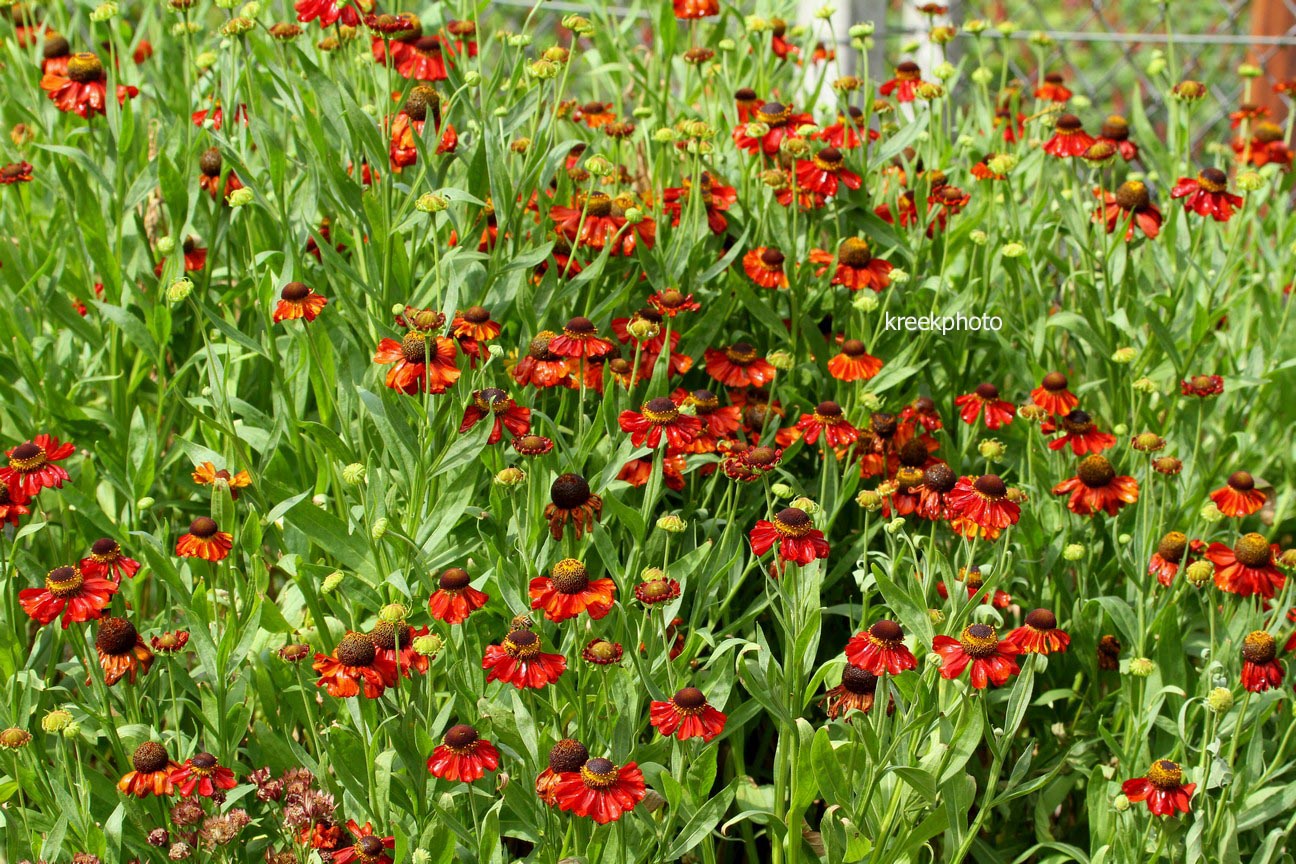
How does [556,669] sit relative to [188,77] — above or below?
below

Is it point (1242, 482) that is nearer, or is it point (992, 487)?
point (992, 487)

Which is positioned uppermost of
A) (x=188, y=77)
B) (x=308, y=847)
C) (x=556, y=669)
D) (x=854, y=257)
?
(x=188, y=77)

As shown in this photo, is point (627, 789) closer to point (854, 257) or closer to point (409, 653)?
point (409, 653)

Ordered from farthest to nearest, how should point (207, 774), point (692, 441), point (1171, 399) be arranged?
point (1171, 399) → point (692, 441) → point (207, 774)

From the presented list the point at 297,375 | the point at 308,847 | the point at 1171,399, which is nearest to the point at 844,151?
the point at 1171,399

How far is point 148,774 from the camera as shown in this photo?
1.76 m

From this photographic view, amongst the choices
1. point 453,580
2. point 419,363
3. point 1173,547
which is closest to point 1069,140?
point 1173,547

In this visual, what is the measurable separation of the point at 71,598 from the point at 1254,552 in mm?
1629

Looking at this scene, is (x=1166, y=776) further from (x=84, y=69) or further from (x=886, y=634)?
(x=84, y=69)

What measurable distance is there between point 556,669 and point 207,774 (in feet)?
1.53

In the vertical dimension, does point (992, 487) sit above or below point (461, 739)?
above

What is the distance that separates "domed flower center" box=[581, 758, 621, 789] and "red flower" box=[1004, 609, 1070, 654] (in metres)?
0.59

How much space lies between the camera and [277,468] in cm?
225

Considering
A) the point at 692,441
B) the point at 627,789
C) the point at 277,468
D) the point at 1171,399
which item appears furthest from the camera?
the point at 1171,399
